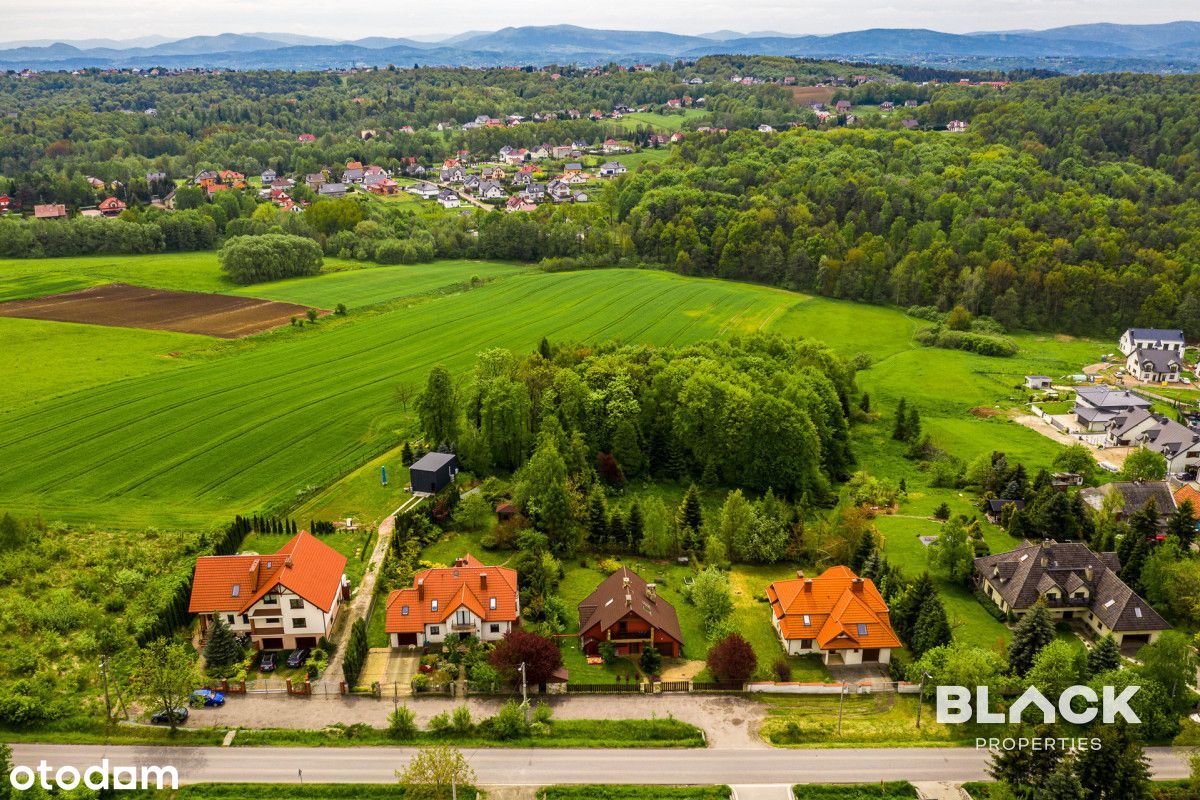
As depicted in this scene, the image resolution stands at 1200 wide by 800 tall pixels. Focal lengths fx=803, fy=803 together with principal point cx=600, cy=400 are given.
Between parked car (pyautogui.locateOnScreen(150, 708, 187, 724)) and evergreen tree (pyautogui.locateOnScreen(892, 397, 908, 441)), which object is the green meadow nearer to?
evergreen tree (pyautogui.locateOnScreen(892, 397, 908, 441))

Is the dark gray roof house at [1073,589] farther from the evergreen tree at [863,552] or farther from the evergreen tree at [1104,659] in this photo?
the evergreen tree at [863,552]

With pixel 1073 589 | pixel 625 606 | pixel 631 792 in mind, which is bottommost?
pixel 631 792

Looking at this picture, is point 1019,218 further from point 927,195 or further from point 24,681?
point 24,681

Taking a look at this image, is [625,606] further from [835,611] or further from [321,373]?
[321,373]

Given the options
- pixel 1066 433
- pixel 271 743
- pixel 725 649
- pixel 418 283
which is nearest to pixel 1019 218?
pixel 1066 433

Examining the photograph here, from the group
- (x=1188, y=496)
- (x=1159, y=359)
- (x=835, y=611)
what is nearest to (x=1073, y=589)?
(x=835, y=611)

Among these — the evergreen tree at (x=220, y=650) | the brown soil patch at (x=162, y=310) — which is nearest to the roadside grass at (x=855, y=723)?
the evergreen tree at (x=220, y=650)
